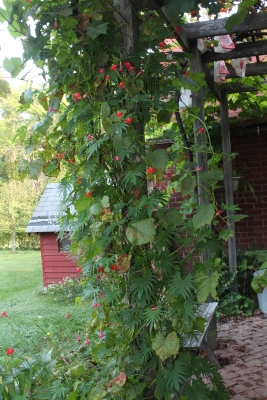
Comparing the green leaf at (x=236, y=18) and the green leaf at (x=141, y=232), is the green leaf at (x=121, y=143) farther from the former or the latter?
the green leaf at (x=236, y=18)

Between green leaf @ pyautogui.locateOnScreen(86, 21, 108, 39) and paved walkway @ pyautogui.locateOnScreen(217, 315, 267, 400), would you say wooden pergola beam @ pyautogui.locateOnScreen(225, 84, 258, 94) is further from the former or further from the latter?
green leaf @ pyautogui.locateOnScreen(86, 21, 108, 39)

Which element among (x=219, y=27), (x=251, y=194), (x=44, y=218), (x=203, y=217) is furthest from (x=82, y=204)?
(x=44, y=218)

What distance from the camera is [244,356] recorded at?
13.9ft

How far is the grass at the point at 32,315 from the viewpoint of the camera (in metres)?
4.59

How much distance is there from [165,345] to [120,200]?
0.67 m

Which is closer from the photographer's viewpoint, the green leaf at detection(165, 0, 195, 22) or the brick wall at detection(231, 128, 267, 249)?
the green leaf at detection(165, 0, 195, 22)

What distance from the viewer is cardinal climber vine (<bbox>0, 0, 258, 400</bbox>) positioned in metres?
2.05

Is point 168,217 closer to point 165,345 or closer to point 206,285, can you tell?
point 206,285

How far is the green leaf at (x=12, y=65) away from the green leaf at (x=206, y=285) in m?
1.29

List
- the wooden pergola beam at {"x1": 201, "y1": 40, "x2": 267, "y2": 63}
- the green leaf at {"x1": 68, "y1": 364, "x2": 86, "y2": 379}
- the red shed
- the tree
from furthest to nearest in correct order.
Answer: the tree, the red shed, the wooden pergola beam at {"x1": 201, "y1": 40, "x2": 267, "y2": 63}, the green leaf at {"x1": 68, "y1": 364, "x2": 86, "y2": 379}

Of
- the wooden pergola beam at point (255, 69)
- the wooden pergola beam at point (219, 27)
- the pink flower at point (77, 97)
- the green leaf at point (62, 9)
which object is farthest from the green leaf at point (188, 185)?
the wooden pergola beam at point (255, 69)

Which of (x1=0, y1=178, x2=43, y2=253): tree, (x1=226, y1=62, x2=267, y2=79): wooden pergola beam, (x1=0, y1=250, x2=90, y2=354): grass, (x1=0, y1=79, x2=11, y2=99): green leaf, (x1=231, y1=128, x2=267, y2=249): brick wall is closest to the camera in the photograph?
(x1=0, y1=79, x2=11, y2=99): green leaf

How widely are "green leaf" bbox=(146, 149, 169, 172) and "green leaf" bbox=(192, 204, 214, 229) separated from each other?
25cm

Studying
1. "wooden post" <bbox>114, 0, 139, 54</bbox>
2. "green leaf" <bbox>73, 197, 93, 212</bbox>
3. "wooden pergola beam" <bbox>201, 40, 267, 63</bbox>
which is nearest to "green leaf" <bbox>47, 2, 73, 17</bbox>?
"wooden post" <bbox>114, 0, 139, 54</bbox>
